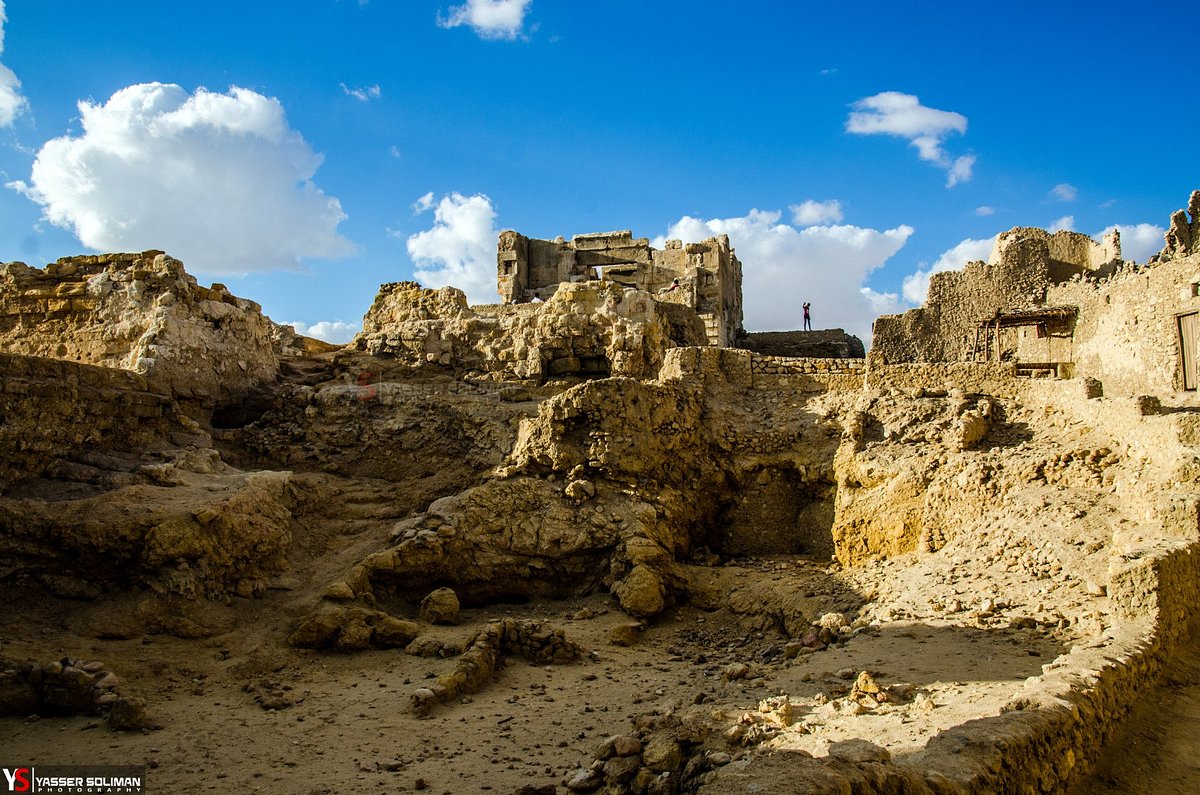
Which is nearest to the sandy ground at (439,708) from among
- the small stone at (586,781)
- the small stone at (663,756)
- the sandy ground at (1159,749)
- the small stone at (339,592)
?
the small stone at (586,781)

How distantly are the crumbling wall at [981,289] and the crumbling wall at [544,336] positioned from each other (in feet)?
24.9

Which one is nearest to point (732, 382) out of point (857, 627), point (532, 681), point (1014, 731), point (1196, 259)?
point (857, 627)

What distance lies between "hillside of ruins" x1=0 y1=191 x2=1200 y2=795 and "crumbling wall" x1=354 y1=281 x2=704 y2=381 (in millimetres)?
68

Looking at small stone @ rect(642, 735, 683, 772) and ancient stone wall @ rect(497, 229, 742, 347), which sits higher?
ancient stone wall @ rect(497, 229, 742, 347)

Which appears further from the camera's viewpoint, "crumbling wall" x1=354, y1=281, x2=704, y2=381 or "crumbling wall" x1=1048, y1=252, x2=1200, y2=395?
"crumbling wall" x1=354, y1=281, x2=704, y2=381

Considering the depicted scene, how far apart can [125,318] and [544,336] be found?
6415mm

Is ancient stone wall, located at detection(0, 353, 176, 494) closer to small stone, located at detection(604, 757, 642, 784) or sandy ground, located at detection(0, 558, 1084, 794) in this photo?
sandy ground, located at detection(0, 558, 1084, 794)

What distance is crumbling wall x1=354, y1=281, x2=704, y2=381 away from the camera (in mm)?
14016

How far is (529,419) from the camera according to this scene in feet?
37.6

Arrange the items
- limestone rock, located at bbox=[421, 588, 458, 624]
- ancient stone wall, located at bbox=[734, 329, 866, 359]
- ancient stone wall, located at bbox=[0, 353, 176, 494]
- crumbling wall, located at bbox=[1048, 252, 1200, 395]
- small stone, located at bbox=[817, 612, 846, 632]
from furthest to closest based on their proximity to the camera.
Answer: ancient stone wall, located at bbox=[734, 329, 866, 359], crumbling wall, located at bbox=[1048, 252, 1200, 395], limestone rock, located at bbox=[421, 588, 458, 624], ancient stone wall, located at bbox=[0, 353, 176, 494], small stone, located at bbox=[817, 612, 846, 632]

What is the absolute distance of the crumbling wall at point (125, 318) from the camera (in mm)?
11719

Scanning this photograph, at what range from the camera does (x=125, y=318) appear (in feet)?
38.9

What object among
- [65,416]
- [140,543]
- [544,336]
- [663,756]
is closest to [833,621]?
→ [663,756]

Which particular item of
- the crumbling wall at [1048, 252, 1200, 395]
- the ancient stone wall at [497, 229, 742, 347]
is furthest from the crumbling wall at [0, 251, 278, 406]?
the crumbling wall at [1048, 252, 1200, 395]
